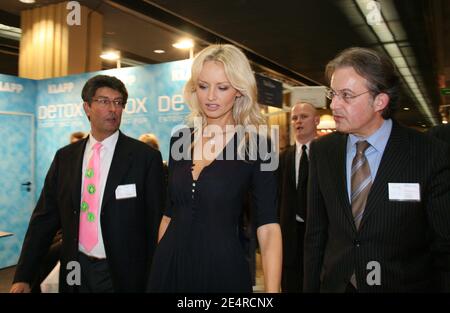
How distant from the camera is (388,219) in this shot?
5.25ft

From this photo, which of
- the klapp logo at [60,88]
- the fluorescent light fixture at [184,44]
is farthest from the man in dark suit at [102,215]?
the fluorescent light fixture at [184,44]

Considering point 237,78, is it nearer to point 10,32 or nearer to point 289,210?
point 289,210

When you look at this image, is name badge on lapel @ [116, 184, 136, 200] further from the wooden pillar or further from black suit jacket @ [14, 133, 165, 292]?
the wooden pillar

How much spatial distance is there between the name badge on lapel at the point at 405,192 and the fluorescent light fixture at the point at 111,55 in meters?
8.65

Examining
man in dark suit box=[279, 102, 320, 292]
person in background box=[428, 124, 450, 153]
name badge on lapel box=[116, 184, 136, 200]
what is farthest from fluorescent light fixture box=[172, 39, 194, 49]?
person in background box=[428, 124, 450, 153]

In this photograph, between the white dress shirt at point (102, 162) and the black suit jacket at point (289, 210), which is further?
the black suit jacket at point (289, 210)

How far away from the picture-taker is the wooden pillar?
20.5 ft

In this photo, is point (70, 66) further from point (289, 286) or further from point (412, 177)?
point (412, 177)

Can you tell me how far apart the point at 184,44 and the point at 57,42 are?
2947mm

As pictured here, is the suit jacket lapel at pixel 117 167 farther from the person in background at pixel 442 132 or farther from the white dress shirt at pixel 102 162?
the person in background at pixel 442 132

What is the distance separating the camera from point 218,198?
1524 millimetres

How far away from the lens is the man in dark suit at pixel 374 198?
5.25 feet

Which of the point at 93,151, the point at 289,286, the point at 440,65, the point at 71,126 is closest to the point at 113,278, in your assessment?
the point at 93,151

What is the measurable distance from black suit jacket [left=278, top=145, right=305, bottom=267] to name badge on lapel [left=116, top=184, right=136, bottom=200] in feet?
5.94
